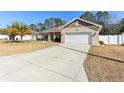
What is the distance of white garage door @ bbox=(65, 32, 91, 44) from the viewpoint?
2608 cm

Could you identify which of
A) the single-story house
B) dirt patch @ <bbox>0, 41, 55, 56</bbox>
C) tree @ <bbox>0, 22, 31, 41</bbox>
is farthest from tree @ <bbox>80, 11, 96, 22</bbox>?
dirt patch @ <bbox>0, 41, 55, 56</bbox>

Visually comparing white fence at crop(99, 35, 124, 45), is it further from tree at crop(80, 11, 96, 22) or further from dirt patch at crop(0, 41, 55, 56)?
tree at crop(80, 11, 96, 22)

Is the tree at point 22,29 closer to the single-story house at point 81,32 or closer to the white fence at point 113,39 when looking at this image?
the single-story house at point 81,32

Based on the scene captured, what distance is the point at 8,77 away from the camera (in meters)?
6.31

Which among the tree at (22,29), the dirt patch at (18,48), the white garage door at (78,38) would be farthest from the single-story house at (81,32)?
the tree at (22,29)

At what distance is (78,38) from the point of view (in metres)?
26.9

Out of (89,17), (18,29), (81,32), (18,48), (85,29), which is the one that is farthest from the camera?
(89,17)

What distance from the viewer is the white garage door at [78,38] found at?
26078 millimetres

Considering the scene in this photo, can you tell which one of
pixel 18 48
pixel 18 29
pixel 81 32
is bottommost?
pixel 18 48

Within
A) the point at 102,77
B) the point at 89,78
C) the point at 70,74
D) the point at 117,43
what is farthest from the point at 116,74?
the point at 117,43

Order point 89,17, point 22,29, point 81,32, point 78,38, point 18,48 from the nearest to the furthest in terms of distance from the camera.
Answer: point 18,48, point 81,32, point 78,38, point 22,29, point 89,17

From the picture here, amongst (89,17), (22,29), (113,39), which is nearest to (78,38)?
(113,39)

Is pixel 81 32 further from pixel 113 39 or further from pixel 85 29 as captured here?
pixel 113 39
